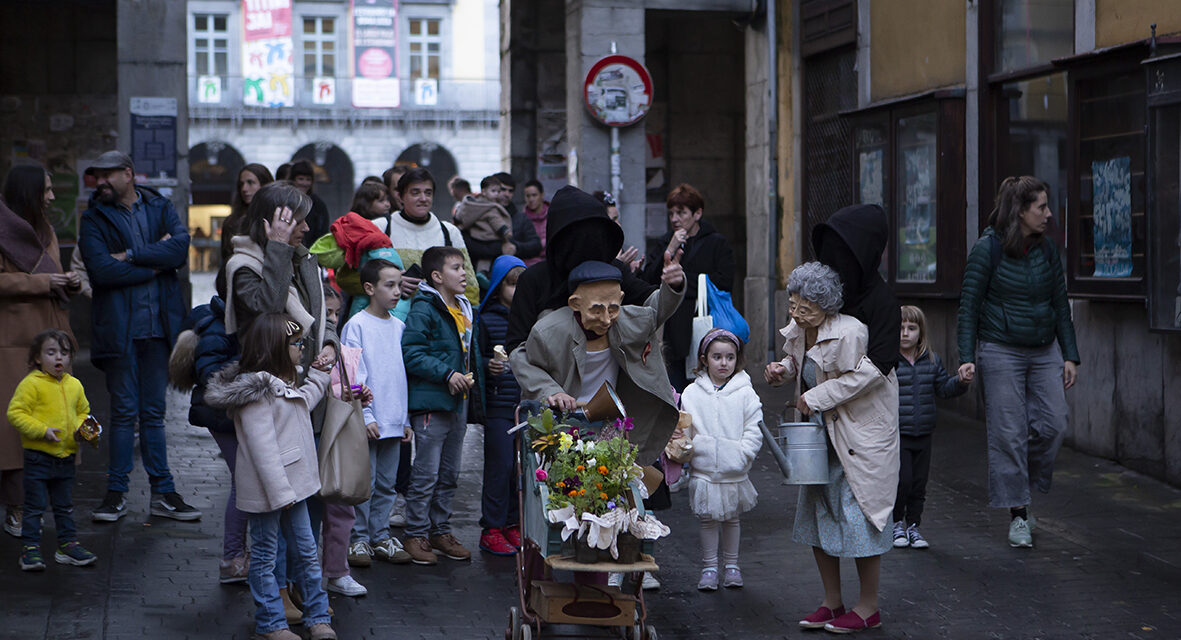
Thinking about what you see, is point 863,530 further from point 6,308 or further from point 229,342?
point 6,308

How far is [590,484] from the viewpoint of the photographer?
552cm

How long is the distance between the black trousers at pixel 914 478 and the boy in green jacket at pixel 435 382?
8.20ft

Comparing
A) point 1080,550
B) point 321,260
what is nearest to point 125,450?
point 321,260

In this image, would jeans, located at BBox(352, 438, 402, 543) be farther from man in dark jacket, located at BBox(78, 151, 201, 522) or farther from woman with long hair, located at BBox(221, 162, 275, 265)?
woman with long hair, located at BBox(221, 162, 275, 265)

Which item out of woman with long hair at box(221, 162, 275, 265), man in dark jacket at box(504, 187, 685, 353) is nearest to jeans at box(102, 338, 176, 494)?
woman with long hair at box(221, 162, 275, 265)

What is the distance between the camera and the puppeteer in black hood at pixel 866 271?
21.3 feet

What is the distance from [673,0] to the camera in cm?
1738

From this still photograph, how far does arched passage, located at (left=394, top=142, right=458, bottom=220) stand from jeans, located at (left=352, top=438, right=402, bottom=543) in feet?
162

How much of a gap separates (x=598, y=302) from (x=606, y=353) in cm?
28

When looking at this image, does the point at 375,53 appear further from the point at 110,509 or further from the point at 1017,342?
the point at 1017,342

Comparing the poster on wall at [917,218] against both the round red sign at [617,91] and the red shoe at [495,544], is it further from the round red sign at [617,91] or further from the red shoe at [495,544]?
the red shoe at [495,544]

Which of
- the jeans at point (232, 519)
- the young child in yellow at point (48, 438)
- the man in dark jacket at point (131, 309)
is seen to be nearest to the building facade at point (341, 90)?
the man in dark jacket at point (131, 309)

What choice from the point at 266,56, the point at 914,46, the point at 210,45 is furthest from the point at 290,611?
the point at 210,45

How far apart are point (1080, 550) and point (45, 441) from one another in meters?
5.72
